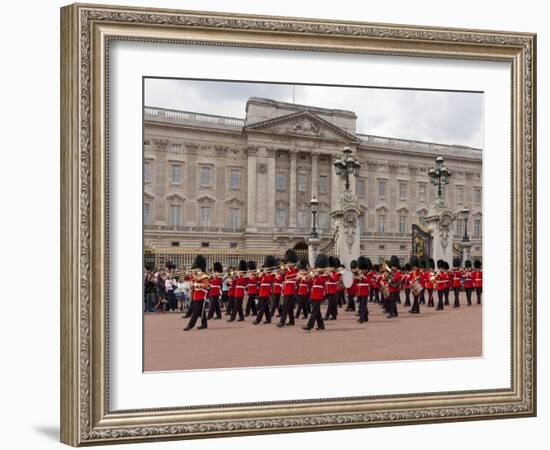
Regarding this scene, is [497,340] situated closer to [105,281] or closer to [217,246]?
[217,246]

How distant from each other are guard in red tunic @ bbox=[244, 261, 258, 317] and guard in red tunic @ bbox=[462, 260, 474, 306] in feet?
8.54

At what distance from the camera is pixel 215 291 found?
9.95 metres

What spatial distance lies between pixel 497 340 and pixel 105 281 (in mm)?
Result: 4626

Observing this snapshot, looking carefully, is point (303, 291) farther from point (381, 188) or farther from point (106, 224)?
point (106, 224)

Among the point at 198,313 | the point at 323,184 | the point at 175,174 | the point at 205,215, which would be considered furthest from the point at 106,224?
the point at 323,184

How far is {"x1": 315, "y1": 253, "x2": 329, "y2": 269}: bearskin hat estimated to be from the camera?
417 inches

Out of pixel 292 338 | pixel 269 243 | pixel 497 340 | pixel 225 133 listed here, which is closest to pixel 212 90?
pixel 225 133

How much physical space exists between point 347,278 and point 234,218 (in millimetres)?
1790

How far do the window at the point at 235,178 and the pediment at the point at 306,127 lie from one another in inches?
22.0

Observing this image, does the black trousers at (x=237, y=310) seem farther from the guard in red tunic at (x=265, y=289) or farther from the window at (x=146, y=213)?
the window at (x=146, y=213)

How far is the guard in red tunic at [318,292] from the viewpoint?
9.63 m

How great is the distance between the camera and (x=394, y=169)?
34.3 feet

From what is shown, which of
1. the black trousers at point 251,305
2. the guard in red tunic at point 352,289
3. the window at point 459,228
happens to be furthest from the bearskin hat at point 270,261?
the window at point 459,228

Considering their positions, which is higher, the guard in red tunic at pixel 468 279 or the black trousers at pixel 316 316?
the guard in red tunic at pixel 468 279
